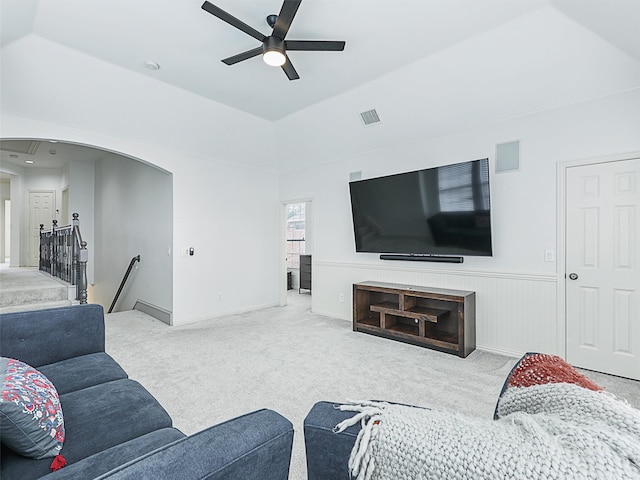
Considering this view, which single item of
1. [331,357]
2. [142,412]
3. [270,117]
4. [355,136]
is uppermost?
[270,117]

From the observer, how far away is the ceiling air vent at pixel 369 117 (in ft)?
14.1

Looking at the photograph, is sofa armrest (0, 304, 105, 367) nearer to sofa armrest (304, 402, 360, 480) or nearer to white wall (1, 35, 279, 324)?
sofa armrest (304, 402, 360, 480)

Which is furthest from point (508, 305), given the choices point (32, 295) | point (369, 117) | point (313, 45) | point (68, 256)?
point (68, 256)

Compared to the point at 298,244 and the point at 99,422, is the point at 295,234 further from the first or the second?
the point at 99,422

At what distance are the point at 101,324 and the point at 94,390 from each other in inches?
31.0

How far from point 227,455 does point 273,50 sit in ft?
9.22

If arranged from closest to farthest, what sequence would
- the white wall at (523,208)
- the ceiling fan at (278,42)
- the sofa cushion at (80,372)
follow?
1. the sofa cushion at (80,372)
2. the ceiling fan at (278,42)
3. the white wall at (523,208)

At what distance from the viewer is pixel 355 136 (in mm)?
4770

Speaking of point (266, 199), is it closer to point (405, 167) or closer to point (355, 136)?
point (355, 136)

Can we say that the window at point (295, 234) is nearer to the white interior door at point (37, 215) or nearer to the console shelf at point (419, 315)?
the console shelf at point (419, 315)

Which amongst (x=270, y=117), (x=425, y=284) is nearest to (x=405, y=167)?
(x=425, y=284)

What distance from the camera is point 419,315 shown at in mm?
3949

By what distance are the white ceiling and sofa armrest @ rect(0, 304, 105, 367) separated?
7.59ft

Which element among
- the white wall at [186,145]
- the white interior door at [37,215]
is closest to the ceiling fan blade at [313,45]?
the white wall at [186,145]
